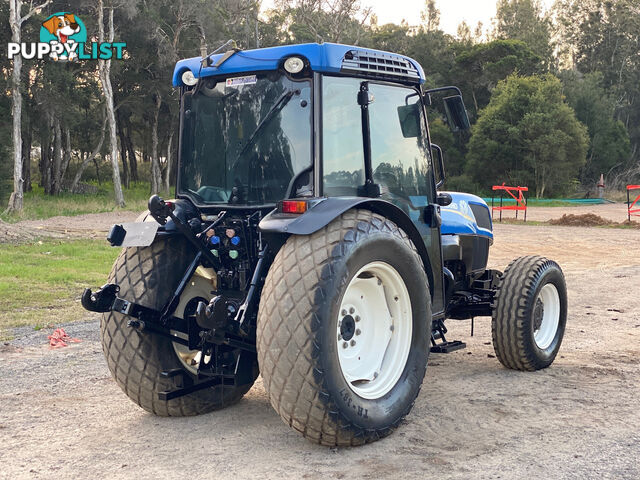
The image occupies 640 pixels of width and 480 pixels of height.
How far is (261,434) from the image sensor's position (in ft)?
15.5

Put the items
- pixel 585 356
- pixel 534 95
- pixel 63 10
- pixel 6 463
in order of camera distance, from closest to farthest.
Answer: pixel 6 463
pixel 585 356
pixel 63 10
pixel 534 95

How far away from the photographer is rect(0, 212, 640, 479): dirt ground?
4.13 meters

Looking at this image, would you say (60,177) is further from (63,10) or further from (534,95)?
(534,95)

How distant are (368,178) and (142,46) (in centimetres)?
Result: 3840

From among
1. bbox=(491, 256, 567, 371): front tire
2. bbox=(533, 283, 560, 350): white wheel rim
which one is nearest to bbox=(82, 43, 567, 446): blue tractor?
bbox=(491, 256, 567, 371): front tire

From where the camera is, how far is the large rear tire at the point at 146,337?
494 centimetres

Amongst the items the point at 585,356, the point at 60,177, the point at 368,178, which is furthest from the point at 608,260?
the point at 60,177

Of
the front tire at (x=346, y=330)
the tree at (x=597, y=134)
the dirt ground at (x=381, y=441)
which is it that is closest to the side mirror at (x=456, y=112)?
the front tire at (x=346, y=330)

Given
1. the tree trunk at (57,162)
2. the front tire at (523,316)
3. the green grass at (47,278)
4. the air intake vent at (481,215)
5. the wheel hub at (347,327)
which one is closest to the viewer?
the wheel hub at (347,327)

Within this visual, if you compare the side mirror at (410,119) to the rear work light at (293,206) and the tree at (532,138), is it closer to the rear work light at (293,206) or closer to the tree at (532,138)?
the rear work light at (293,206)

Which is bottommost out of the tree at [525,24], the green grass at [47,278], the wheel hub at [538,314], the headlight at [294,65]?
the green grass at [47,278]

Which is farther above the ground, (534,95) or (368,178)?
(534,95)

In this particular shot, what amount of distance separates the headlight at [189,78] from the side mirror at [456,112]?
1928mm

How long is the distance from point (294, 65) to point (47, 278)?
888 centimetres
